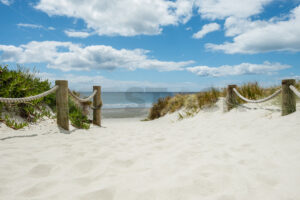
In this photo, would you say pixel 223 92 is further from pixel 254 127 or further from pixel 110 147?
pixel 110 147

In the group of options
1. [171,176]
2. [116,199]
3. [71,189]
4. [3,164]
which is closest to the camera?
[116,199]

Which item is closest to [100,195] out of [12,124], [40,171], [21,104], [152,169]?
[152,169]

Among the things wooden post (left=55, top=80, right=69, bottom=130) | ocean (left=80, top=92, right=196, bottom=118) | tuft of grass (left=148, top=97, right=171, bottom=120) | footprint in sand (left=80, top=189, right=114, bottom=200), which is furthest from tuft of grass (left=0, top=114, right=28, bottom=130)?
tuft of grass (left=148, top=97, right=171, bottom=120)

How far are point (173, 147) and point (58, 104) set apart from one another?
2.70 metres

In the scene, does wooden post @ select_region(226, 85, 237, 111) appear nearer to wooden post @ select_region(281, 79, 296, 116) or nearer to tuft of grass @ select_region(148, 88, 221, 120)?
tuft of grass @ select_region(148, 88, 221, 120)

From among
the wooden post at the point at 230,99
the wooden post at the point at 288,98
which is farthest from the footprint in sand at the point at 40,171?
the wooden post at the point at 230,99

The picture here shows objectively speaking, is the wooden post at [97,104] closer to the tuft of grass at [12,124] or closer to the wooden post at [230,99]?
the tuft of grass at [12,124]

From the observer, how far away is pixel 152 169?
2197 millimetres

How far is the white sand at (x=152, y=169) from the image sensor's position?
5.53 ft

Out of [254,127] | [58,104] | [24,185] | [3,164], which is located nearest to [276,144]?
[254,127]

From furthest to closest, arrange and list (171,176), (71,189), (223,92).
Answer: (223,92), (171,176), (71,189)

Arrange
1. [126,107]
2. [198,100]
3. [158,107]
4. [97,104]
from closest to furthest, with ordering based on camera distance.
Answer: [97,104], [198,100], [158,107], [126,107]

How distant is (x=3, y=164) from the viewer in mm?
2193

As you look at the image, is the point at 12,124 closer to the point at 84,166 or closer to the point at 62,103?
the point at 62,103
